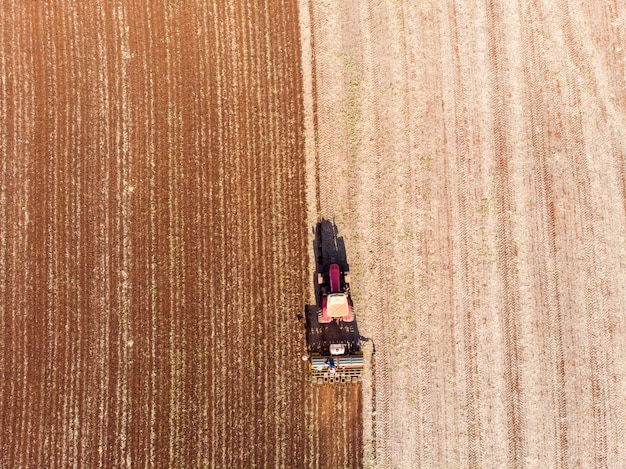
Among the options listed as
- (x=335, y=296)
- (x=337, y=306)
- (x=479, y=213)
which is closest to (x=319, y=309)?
(x=337, y=306)

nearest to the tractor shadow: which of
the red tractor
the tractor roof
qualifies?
the red tractor

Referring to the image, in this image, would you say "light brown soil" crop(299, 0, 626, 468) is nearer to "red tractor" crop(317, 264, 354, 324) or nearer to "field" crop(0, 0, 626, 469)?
"field" crop(0, 0, 626, 469)

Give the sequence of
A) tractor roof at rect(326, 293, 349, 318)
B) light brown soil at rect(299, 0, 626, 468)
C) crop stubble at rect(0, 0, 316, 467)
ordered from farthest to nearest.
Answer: light brown soil at rect(299, 0, 626, 468) → crop stubble at rect(0, 0, 316, 467) → tractor roof at rect(326, 293, 349, 318)

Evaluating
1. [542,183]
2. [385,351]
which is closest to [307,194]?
[385,351]

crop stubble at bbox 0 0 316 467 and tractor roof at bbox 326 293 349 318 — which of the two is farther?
crop stubble at bbox 0 0 316 467

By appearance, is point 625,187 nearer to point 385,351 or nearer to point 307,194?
point 385,351
